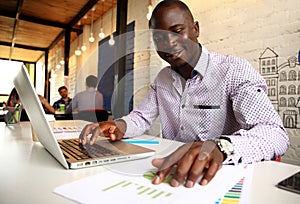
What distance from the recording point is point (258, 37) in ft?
5.92

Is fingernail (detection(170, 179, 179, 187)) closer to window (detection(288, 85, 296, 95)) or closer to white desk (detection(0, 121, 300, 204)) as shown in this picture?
white desk (detection(0, 121, 300, 204))

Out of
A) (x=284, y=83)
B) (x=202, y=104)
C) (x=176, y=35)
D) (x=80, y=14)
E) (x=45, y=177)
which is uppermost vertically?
(x=80, y=14)

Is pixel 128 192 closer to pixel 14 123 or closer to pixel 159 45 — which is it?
pixel 159 45

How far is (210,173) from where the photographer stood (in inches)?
18.2

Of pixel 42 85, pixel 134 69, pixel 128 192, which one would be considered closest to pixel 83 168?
pixel 128 192

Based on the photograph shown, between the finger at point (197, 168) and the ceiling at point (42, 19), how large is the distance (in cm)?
441

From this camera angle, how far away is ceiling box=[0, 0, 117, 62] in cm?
462

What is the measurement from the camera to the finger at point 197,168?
435 mm

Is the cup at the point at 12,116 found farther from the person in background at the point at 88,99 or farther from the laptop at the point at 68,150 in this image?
the laptop at the point at 68,150

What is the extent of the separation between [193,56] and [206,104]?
0.23 meters

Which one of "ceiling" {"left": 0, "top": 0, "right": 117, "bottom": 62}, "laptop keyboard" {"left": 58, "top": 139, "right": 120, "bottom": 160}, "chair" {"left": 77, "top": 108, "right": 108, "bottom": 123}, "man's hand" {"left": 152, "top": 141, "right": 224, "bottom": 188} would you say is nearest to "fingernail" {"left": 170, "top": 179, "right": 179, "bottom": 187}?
"man's hand" {"left": 152, "top": 141, "right": 224, "bottom": 188}

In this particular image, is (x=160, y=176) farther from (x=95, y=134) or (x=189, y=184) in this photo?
(x=95, y=134)

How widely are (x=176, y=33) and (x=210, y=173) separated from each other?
2.30ft

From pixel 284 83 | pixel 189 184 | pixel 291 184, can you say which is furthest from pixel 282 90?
pixel 189 184
